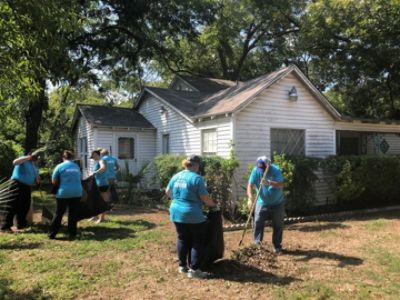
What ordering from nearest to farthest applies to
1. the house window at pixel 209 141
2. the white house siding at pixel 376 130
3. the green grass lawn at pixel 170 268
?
the green grass lawn at pixel 170 268, the house window at pixel 209 141, the white house siding at pixel 376 130

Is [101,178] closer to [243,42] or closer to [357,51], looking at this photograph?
[357,51]

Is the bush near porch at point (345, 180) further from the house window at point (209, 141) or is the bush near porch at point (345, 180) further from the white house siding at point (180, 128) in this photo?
the house window at point (209, 141)

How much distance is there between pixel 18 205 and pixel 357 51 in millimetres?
19346

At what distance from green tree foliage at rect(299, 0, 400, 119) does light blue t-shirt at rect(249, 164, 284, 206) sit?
13.1 metres

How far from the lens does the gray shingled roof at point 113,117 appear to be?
54.1ft

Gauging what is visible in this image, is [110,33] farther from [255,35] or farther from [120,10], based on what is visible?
[255,35]

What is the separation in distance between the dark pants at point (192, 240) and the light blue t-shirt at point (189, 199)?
0.10 meters

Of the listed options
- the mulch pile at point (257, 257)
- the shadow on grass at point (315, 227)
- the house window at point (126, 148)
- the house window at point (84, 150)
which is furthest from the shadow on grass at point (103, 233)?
the house window at point (84, 150)

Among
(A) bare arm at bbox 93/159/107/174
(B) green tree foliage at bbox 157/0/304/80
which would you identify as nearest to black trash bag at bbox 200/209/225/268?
(A) bare arm at bbox 93/159/107/174

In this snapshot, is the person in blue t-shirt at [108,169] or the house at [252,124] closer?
the person in blue t-shirt at [108,169]

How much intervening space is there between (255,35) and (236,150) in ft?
68.4

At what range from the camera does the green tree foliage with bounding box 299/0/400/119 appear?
746 inches

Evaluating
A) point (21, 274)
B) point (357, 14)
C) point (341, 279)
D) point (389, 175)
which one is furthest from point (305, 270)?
point (357, 14)

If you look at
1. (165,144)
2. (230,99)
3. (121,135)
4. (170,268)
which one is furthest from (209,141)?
(170,268)
